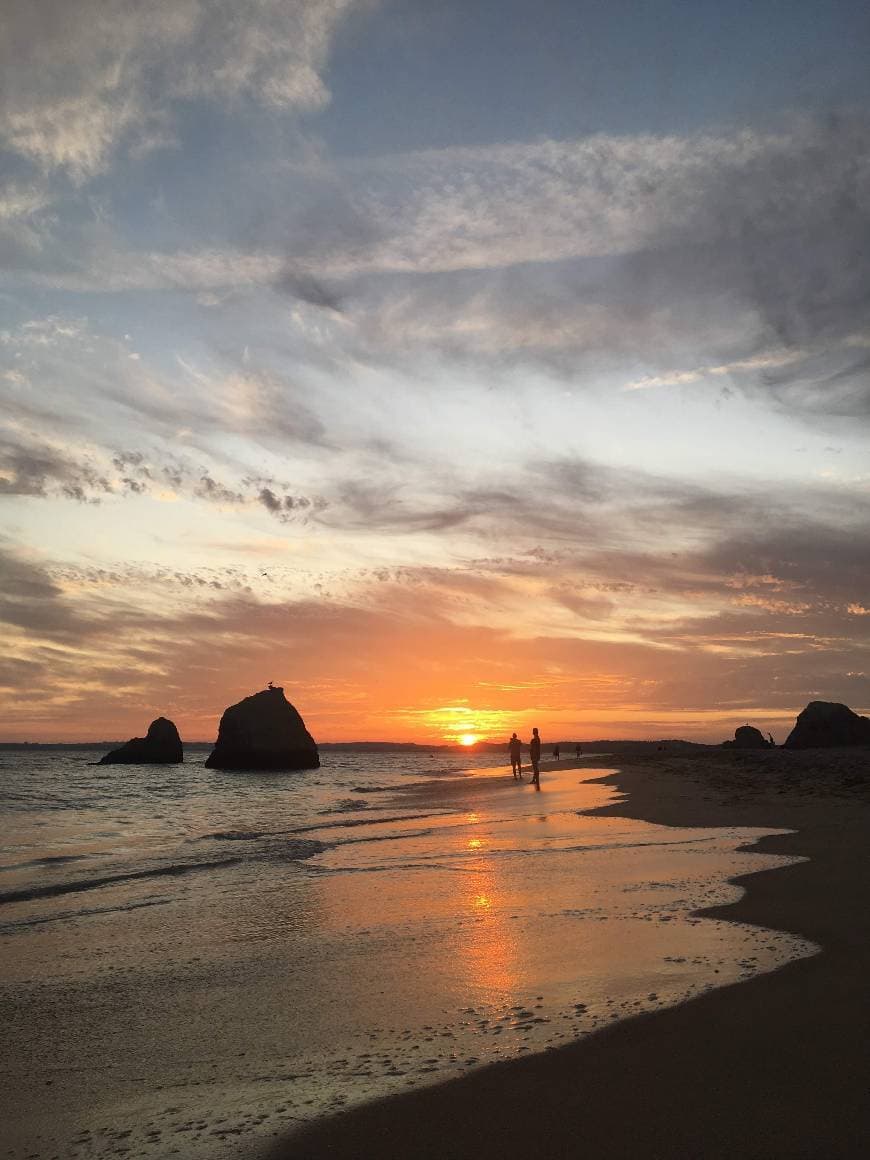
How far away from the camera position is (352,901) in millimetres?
11523

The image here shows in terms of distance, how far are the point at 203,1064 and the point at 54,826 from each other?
2340 centimetres

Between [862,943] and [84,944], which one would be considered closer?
[862,943]

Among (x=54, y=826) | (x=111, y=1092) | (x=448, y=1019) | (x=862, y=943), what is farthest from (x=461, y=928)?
(x=54, y=826)

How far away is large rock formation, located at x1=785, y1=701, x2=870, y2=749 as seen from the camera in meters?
59.9

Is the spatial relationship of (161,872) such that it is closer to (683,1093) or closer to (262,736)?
(683,1093)

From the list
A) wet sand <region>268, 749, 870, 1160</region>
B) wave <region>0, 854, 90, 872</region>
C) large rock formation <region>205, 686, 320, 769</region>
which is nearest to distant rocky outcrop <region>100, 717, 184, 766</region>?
large rock formation <region>205, 686, 320, 769</region>

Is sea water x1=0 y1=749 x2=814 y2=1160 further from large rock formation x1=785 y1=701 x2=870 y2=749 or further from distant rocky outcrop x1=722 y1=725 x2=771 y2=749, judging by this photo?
distant rocky outcrop x1=722 y1=725 x2=771 y2=749

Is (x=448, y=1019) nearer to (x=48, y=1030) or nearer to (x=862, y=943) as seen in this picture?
(x=48, y=1030)

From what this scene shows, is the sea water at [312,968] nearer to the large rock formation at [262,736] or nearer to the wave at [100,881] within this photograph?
the wave at [100,881]

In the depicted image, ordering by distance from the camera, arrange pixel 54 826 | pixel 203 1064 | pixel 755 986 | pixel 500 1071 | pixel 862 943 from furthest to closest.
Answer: pixel 54 826 < pixel 862 943 < pixel 755 986 < pixel 203 1064 < pixel 500 1071

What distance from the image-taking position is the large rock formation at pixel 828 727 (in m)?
59.9

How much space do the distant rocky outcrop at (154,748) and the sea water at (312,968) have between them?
83451 millimetres

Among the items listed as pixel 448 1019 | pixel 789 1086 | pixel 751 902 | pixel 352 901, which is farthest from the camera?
pixel 352 901

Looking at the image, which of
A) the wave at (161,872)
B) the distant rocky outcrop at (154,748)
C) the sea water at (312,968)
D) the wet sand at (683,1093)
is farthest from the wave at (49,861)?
the distant rocky outcrop at (154,748)
